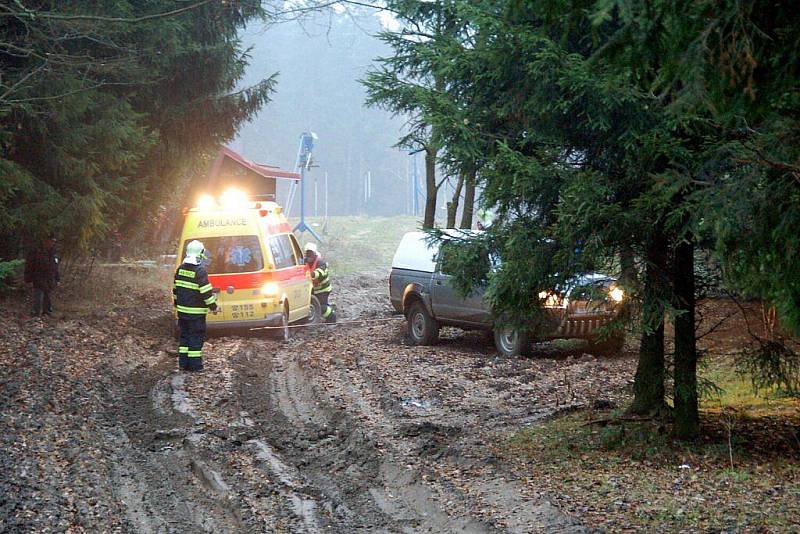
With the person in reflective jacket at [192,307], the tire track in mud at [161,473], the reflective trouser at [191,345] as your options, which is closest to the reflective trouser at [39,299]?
the person in reflective jacket at [192,307]

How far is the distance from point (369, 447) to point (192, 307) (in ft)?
18.5

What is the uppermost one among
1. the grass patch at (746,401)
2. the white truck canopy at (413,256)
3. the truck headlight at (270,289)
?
the white truck canopy at (413,256)

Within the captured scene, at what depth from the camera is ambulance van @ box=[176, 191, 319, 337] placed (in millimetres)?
16594

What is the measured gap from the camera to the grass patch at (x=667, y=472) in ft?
21.3

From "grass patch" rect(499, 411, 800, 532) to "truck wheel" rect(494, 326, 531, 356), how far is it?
15.8ft

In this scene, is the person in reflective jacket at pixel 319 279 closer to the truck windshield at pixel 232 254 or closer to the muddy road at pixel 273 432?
the truck windshield at pixel 232 254

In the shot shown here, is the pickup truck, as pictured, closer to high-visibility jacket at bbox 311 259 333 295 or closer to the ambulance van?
the ambulance van

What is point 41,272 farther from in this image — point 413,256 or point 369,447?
point 369,447

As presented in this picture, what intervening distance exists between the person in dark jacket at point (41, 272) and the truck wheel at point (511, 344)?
9.74 metres

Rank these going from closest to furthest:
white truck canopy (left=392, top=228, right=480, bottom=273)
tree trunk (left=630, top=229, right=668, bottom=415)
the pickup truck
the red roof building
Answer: tree trunk (left=630, top=229, right=668, bottom=415) < the pickup truck < white truck canopy (left=392, top=228, right=480, bottom=273) < the red roof building

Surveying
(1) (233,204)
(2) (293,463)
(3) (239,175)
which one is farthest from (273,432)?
(3) (239,175)

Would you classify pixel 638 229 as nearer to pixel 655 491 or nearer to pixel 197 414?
pixel 655 491

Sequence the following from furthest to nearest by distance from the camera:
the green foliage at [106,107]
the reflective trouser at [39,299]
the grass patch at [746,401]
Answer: the reflective trouser at [39,299] → the green foliage at [106,107] → the grass patch at [746,401]

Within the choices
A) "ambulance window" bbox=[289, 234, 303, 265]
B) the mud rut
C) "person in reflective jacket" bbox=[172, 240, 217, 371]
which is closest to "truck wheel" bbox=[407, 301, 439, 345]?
"ambulance window" bbox=[289, 234, 303, 265]
